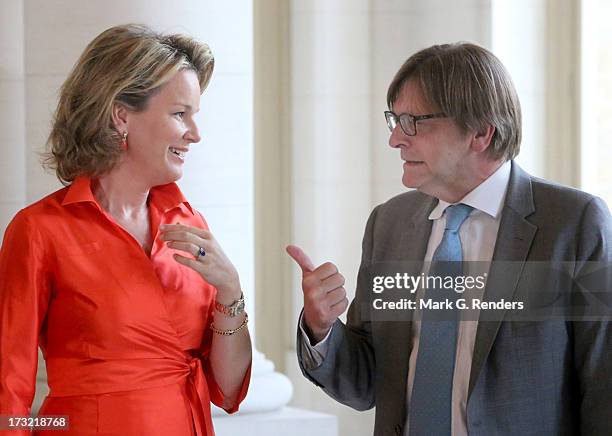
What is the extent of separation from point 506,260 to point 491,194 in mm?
192

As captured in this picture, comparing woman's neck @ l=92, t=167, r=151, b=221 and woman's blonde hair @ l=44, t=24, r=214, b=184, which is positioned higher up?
woman's blonde hair @ l=44, t=24, r=214, b=184

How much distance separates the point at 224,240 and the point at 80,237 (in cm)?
143

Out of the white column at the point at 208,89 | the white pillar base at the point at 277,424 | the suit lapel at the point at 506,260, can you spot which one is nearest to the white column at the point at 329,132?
the white pillar base at the point at 277,424

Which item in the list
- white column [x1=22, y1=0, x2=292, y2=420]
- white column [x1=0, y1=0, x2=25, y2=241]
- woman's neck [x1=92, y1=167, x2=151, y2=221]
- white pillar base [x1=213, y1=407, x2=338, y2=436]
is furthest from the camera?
white column [x1=0, y1=0, x2=25, y2=241]

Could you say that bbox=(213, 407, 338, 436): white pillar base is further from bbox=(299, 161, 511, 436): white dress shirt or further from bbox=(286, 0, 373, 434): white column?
bbox=(286, 0, 373, 434): white column

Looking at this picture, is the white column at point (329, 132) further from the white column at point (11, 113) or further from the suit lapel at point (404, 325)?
the suit lapel at point (404, 325)

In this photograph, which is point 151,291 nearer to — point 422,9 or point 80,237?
point 80,237

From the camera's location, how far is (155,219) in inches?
104

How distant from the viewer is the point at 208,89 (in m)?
3.80

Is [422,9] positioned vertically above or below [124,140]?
above

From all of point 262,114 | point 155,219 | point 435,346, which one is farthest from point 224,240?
point 262,114

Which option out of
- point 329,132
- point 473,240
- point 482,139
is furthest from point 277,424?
point 329,132

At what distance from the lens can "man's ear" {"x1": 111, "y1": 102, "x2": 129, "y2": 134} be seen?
2580 millimetres

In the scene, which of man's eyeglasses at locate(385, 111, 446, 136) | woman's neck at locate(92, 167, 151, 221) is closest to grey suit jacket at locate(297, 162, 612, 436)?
man's eyeglasses at locate(385, 111, 446, 136)
